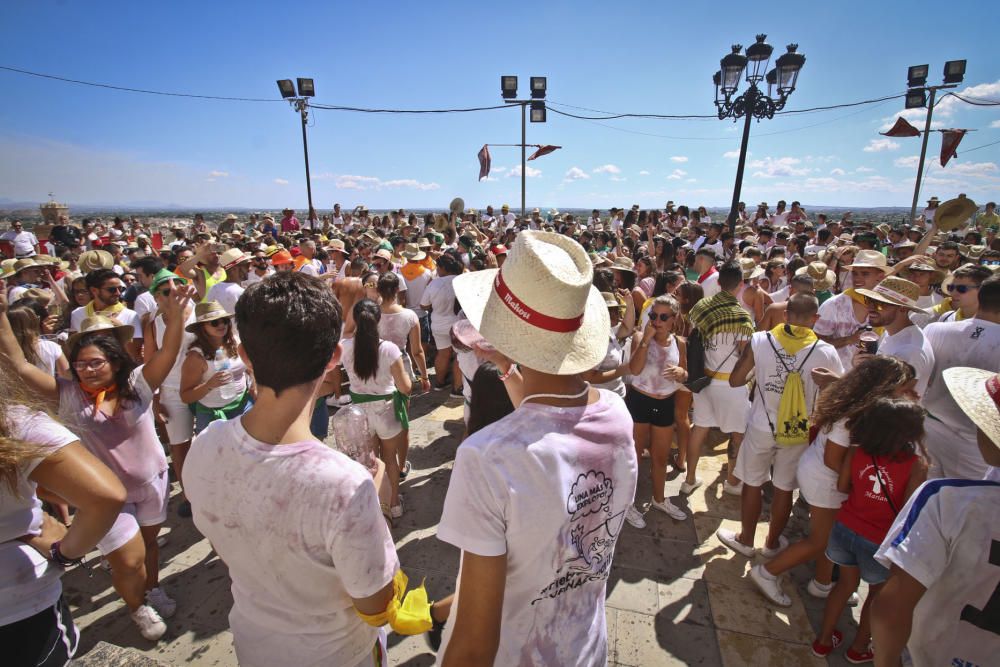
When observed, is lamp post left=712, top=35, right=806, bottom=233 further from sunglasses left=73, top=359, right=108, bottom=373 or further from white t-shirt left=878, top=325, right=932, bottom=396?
sunglasses left=73, top=359, right=108, bottom=373

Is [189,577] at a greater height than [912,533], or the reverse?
[912,533]

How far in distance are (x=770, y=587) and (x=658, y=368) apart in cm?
172

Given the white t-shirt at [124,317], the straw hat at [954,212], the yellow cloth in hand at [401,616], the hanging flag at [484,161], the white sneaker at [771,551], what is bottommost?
the white sneaker at [771,551]

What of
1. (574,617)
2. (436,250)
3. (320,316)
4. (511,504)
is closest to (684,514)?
(574,617)

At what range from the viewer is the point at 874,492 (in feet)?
8.39

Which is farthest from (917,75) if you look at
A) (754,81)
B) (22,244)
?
(22,244)

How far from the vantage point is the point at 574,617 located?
137cm

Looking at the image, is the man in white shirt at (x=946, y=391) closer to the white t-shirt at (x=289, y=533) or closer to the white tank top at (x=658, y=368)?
the white tank top at (x=658, y=368)

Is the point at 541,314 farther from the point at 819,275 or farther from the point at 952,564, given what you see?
the point at 819,275

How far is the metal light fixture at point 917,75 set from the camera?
12523 mm

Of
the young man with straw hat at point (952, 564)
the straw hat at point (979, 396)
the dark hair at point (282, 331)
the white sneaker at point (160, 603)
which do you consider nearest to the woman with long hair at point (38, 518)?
the dark hair at point (282, 331)

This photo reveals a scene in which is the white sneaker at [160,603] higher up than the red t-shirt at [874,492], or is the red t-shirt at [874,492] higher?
the red t-shirt at [874,492]

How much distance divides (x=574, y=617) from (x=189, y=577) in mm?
3351

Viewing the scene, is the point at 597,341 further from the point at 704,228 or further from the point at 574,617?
the point at 704,228
